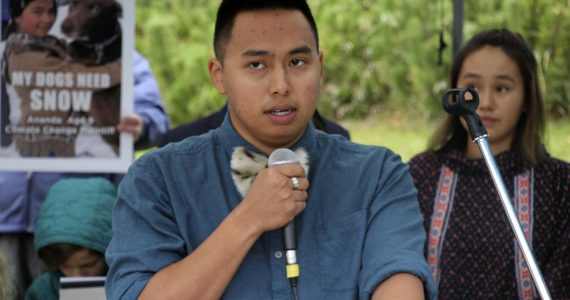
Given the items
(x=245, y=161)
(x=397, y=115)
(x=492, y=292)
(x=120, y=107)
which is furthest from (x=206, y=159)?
(x=397, y=115)

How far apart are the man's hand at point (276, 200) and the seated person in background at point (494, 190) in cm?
166

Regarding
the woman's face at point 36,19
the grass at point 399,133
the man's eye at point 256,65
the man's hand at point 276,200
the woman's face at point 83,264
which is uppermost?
the woman's face at point 36,19

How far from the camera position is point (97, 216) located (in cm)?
393

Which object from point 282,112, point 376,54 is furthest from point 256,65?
point 376,54

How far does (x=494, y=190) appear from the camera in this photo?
3816mm

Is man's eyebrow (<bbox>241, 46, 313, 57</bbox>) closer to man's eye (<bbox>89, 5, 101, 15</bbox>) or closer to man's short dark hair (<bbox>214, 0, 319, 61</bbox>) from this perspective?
man's short dark hair (<bbox>214, 0, 319, 61</bbox>)

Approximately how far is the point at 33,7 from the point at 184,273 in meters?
1.76

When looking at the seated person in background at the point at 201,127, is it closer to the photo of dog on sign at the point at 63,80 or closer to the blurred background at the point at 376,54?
the photo of dog on sign at the point at 63,80

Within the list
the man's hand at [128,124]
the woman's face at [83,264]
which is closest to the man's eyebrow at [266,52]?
the man's hand at [128,124]

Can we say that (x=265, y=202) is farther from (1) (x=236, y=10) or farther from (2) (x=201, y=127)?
(2) (x=201, y=127)

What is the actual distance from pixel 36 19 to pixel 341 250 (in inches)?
70.0

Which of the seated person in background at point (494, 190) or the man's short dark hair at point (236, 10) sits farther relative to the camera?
the seated person in background at point (494, 190)

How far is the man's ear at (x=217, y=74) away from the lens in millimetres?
2508

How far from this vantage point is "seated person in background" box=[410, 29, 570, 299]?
366cm
